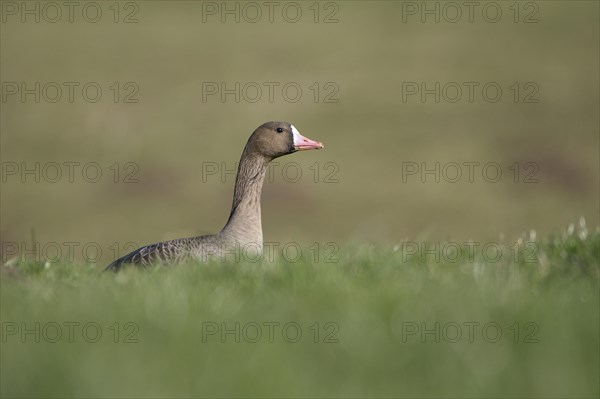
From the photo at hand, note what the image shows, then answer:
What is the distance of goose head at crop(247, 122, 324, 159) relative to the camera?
1241cm

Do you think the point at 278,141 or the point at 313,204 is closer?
the point at 278,141

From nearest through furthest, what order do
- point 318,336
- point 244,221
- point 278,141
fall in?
1. point 318,336
2. point 244,221
3. point 278,141

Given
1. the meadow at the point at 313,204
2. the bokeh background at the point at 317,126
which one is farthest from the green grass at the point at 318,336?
the bokeh background at the point at 317,126

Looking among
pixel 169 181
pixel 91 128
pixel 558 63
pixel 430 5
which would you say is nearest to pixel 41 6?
pixel 91 128

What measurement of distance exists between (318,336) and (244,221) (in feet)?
17.6

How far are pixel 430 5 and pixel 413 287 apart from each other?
4967 cm

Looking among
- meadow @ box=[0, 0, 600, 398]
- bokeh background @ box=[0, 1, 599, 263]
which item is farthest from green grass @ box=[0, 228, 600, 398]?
bokeh background @ box=[0, 1, 599, 263]

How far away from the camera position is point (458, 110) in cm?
5025

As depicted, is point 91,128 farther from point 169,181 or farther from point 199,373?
point 199,373

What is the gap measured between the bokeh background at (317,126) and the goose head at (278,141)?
2522cm

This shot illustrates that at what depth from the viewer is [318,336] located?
21.6ft

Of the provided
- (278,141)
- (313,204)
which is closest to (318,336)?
(278,141)

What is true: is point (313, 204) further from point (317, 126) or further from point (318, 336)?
point (318, 336)

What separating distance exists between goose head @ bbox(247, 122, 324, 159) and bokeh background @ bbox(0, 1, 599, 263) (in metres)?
25.2
